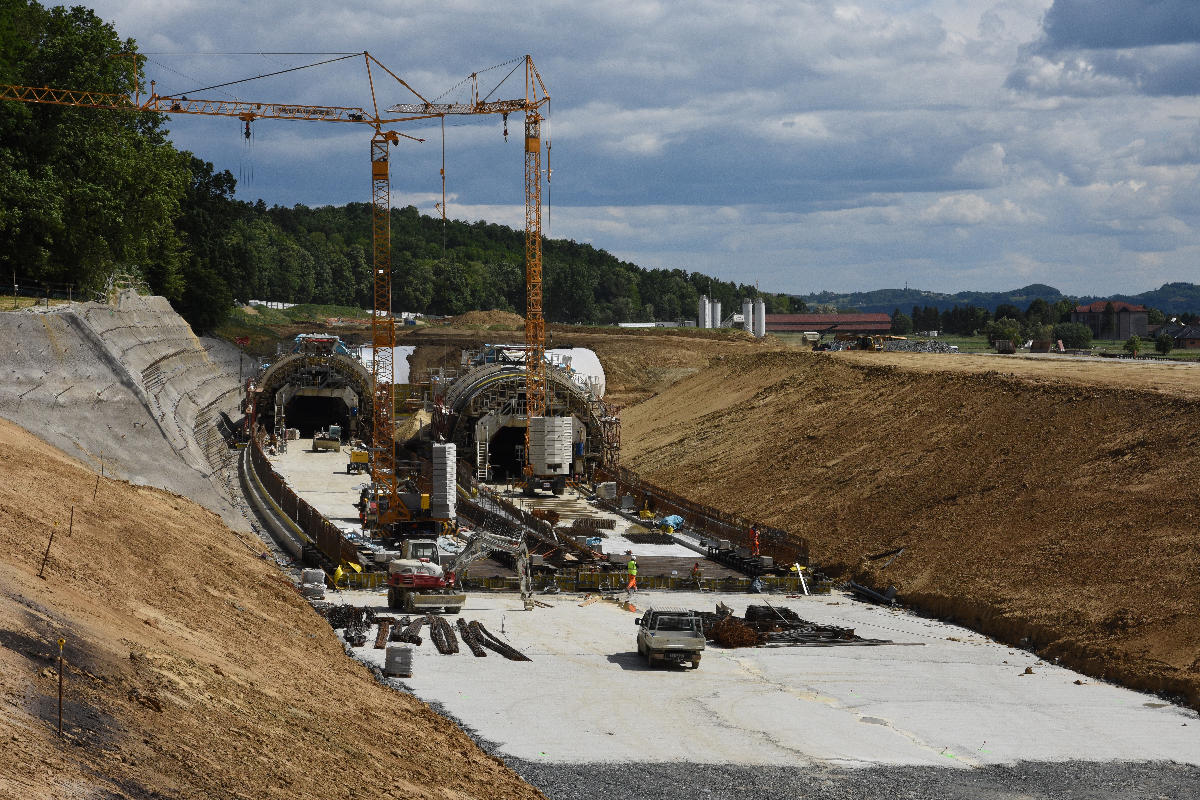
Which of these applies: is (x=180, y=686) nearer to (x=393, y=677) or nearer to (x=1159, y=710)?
(x=393, y=677)

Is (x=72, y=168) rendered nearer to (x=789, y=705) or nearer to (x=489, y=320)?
(x=789, y=705)

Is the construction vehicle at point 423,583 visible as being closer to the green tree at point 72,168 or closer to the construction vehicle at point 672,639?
the construction vehicle at point 672,639

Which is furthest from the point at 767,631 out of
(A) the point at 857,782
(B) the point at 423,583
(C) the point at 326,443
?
(C) the point at 326,443

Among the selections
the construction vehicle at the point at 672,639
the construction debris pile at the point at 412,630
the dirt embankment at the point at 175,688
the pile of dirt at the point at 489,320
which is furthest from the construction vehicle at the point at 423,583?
the pile of dirt at the point at 489,320

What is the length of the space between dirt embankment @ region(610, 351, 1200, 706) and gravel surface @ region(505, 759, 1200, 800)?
663cm

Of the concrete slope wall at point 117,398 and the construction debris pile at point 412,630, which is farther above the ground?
the concrete slope wall at point 117,398

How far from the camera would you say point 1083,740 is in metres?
25.3

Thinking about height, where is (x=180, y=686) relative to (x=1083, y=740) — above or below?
above

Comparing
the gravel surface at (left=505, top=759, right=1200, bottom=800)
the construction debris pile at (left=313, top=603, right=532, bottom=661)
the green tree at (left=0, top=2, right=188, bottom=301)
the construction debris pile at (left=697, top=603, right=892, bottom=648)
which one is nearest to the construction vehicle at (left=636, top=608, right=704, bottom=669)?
the construction debris pile at (left=697, top=603, right=892, bottom=648)

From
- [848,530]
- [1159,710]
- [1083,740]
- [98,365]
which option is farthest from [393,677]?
[98,365]

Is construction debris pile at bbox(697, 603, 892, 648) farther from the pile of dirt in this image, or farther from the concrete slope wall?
the pile of dirt

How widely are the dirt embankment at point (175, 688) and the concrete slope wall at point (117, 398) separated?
1180 cm

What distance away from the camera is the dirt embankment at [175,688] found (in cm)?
1560

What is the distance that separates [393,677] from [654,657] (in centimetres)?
578
